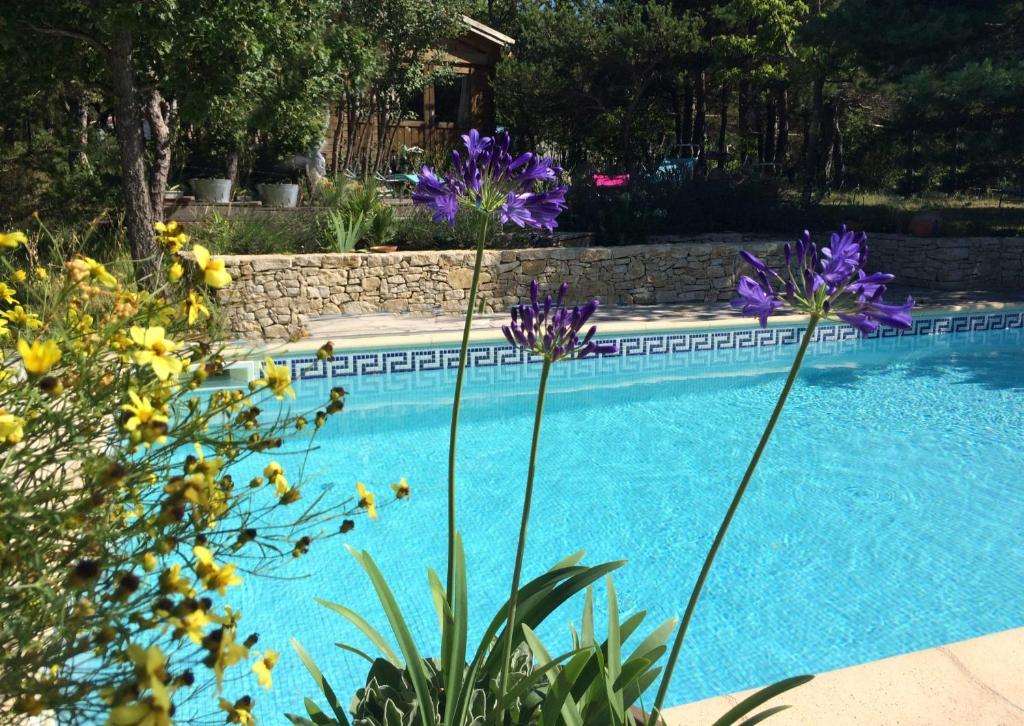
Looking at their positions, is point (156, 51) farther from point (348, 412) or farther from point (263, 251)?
point (348, 412)

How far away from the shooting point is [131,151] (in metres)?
9.08

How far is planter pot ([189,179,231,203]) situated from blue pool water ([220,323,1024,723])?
516 centimetres

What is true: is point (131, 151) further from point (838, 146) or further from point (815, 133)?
point (838, 146)

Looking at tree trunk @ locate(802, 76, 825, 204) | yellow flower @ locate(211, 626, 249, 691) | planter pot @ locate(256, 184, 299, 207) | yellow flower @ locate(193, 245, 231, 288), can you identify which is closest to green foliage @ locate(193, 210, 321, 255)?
planter pot @ locate(256, 184, 299, 207)

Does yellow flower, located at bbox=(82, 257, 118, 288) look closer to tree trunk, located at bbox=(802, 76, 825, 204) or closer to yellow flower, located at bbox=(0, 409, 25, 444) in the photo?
yellow flower, located at bbox=(0, 409, 25, 444)

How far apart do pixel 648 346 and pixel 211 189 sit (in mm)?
6362

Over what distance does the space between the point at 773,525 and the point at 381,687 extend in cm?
370

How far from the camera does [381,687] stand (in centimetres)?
224

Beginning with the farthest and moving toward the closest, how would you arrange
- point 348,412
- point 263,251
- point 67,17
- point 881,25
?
point 881,25 < point 263,251 < point 67,17 < point 348,412

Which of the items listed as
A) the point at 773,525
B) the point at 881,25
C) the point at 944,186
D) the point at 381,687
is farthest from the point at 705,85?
the point at 381,687

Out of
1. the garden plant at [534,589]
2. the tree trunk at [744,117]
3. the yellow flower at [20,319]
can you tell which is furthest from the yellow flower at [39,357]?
the tree trunk at [744,117]

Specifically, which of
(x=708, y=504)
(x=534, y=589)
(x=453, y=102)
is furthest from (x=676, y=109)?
(x=534, y=589)

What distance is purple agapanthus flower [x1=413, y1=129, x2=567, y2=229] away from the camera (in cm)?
203

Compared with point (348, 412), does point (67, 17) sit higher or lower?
higher
